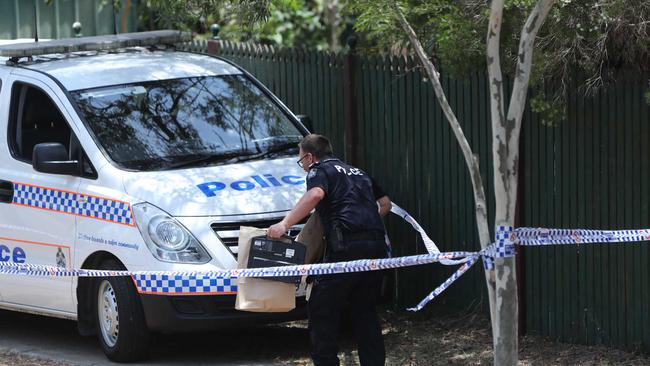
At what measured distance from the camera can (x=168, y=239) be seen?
24.5 feet

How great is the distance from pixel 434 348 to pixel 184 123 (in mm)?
2336

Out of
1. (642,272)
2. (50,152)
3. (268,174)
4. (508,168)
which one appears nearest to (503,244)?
(508,168)

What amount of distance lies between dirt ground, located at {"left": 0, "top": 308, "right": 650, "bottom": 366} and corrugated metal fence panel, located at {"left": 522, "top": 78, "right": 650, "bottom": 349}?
6.1 inches

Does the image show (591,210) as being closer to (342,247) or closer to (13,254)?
(342,247)

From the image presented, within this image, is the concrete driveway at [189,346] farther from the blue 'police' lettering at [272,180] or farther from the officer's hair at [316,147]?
the officer's hair at [316,147]

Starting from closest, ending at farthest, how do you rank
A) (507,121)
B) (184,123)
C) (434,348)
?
1. (507,121)
2. (434,348)
3. (184,123)

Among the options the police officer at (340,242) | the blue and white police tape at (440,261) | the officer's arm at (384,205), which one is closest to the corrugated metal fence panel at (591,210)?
the blue and white police tape at (440,261)

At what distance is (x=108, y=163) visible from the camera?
7.86 metres

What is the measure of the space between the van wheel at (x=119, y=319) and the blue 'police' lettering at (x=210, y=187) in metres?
0.72

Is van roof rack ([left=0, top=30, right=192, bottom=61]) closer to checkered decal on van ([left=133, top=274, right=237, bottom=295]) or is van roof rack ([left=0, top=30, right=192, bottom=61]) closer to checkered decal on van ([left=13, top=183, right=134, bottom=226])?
checkered decal on van ([left=13, top=183, right=134, bottom=226])

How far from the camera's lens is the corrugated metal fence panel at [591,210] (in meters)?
7.35

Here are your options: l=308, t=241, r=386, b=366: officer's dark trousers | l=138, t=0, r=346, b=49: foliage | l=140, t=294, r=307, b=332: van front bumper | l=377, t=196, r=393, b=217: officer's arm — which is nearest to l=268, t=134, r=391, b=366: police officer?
l=308, t=241, r=386, b=366: officer's dark trousers

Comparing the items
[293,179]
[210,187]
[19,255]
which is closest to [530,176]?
[293,179]

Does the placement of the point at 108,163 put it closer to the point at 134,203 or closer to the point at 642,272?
the point at 134,203
